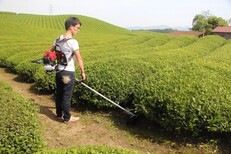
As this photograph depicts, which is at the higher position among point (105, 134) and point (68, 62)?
point (68, 62)

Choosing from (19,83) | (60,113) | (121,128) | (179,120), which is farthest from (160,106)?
(19,83)

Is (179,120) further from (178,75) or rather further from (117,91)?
(117,91)

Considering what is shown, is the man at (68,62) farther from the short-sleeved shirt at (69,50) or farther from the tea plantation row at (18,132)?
the tea plantation row at (18,132)

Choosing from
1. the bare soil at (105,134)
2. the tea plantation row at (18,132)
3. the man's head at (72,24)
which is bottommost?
the bare soil at (105,134)

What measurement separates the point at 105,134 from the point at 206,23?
82.6 m

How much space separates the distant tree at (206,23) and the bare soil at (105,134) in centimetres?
7367

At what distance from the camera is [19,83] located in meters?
11.9

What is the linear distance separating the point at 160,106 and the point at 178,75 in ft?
4.13

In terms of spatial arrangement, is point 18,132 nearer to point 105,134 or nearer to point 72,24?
point 105,134

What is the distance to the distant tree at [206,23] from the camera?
263 feet

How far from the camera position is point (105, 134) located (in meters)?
6.55

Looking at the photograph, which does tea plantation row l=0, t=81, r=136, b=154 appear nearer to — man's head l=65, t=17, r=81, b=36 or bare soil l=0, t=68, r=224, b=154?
bare soil l=0, t=68, r=224, b=154

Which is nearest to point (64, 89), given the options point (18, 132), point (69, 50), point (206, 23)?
point (69, 50)

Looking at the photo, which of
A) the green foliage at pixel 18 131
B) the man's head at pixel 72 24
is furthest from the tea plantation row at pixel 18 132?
the man's head at pixel 72 24
